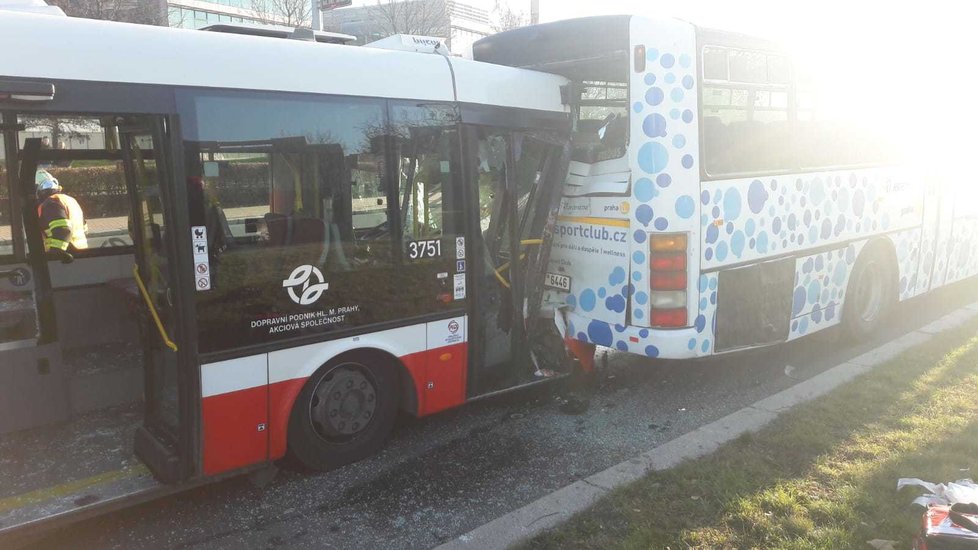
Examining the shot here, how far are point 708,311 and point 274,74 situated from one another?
3.57m

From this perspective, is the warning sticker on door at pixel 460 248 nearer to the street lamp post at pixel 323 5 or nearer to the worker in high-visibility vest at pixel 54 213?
the worker in high-visibility vest at pixel 54 213

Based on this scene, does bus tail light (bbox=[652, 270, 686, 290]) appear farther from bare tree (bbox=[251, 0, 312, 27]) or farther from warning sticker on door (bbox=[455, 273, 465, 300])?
bare tree (bbox=[251, 0, 312, 27])

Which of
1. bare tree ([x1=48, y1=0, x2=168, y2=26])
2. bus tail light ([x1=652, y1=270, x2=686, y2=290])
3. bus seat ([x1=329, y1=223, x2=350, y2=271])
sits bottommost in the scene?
bus tail light ([x1=652, y1=270, x2=686, y2=290])

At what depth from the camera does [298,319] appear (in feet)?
14.1

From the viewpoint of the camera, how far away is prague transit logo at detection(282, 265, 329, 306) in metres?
4.25

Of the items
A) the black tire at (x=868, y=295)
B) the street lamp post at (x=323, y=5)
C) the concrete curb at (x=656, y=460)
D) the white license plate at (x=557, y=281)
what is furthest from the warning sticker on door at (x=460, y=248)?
the street lamp post at (x=323, y=5)

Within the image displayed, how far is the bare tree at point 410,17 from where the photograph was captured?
92.2 ft

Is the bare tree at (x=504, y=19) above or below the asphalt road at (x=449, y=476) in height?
above

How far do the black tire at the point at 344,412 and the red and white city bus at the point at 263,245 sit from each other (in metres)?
0.01

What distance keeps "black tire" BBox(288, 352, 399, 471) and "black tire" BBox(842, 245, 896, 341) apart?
502 cm

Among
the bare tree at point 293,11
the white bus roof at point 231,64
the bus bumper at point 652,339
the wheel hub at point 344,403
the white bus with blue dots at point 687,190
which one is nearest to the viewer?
the white bus roof at point 231,64

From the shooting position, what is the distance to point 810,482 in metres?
4.25

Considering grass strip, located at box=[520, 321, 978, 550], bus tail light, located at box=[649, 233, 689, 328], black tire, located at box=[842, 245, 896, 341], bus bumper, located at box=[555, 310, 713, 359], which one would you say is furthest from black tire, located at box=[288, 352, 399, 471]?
black tire, located at box=[842, 245, 896, 341]

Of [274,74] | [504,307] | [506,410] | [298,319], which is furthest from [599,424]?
[274,74]
